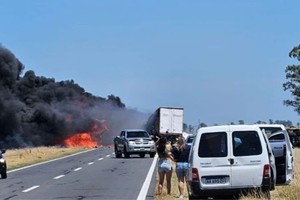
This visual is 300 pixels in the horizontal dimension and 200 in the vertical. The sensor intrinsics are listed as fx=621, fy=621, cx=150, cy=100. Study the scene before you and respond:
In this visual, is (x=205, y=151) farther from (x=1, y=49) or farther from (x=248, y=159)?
(x=1, y=49)

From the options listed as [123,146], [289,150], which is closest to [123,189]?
[289,150]

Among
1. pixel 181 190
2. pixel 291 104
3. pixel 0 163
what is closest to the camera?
pixel 181 190

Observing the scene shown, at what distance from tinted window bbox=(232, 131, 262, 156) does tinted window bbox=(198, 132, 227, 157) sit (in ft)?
0.83

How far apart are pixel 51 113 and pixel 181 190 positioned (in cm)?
7646

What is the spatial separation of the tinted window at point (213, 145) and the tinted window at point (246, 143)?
25cm

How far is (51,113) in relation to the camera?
91.4 m

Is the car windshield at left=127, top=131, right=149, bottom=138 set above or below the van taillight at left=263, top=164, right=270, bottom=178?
above

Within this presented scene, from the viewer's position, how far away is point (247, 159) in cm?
1431

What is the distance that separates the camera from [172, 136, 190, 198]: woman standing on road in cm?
1620

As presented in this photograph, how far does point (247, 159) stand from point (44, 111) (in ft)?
260

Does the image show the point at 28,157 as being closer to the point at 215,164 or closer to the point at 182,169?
the point at 182,169

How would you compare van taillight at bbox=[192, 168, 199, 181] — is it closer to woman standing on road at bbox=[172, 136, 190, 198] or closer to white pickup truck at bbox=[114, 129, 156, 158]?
woman standing on road at bbox=[172, 136, 190, 198]

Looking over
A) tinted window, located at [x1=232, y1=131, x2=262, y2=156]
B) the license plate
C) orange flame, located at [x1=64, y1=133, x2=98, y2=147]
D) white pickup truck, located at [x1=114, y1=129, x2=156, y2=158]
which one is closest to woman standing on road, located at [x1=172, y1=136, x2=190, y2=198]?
the license plate

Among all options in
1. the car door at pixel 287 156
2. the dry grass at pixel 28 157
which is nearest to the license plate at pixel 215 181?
the car door at pixel 287 156
